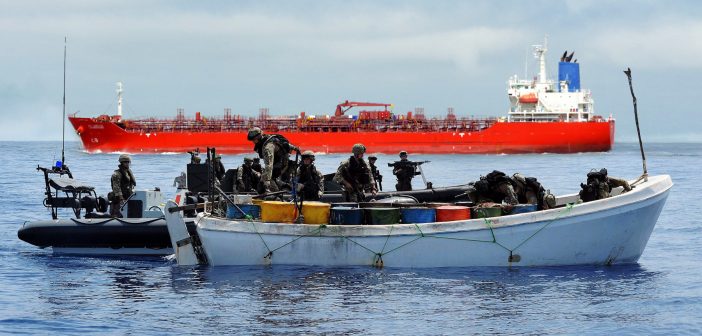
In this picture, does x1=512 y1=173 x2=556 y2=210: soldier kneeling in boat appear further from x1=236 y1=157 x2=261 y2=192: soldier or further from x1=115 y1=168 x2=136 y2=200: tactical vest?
x1=115 y1=168 x2=136 y2=200: tactical vest

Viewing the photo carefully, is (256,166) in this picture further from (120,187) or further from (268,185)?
(268,185)

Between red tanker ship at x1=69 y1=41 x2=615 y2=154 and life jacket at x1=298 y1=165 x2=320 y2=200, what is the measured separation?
71.1 meters

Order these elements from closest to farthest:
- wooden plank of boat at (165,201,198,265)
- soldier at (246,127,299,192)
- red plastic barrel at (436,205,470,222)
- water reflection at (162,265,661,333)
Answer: water reflection at (162,265,661,333) → red plastic barrel at (436,205,470,222) → wooden plank of boat at (165,201,198,265) → soldier at (246,127,299,192)

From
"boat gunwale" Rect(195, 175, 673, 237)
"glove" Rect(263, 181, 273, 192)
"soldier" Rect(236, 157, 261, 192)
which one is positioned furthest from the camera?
"soldier" Rect(236, 157, 261, 192)

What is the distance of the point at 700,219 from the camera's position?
28.4 metres

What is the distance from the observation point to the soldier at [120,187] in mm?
20062

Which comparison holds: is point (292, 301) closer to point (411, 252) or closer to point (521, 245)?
point (411, 252)

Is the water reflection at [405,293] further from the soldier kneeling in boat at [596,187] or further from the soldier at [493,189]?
the soldier at [493,189]

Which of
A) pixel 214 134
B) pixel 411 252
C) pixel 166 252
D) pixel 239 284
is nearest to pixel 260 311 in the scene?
pixel 239 284

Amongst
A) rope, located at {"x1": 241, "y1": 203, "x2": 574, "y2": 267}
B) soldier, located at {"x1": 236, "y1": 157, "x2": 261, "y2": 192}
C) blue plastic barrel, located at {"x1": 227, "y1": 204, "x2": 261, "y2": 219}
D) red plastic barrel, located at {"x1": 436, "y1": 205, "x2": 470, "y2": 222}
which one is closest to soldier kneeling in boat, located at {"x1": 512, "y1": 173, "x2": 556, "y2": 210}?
rope, located at {"x1": 241, "y1": 203, "x2": 574, "y2": 267}

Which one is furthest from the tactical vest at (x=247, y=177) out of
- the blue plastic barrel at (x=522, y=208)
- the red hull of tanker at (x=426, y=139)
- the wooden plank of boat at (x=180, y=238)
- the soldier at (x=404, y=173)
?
the red hull of tanker at (x=426, y=139)

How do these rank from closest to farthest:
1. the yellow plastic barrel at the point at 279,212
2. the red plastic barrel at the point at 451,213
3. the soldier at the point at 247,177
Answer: the red plastic barrel at the point at 451,213
the yellow plastic barrel at the point at 279,212
the soldier at the point at 247,177

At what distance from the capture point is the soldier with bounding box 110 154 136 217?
65.8 feet

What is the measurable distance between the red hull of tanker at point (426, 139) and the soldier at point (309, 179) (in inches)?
2798
